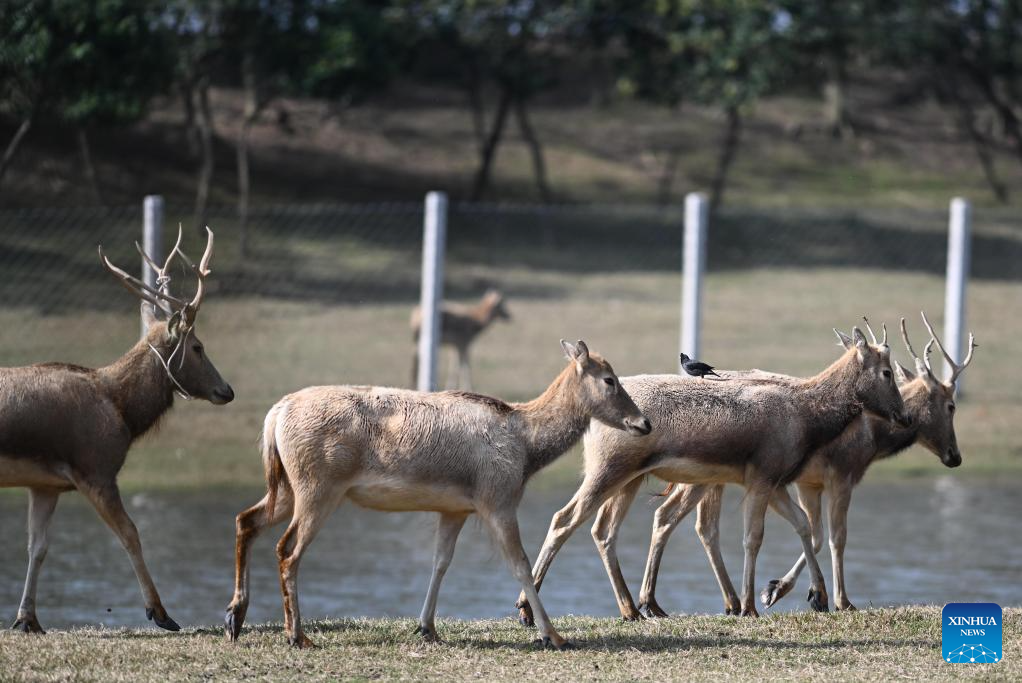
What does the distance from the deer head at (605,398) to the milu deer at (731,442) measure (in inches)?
21.2

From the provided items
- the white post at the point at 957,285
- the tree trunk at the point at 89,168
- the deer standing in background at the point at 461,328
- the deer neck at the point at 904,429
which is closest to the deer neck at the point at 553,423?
the deer neck at the point at 904,429

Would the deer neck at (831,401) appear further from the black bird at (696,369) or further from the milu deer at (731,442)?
the black bird at (696,369)

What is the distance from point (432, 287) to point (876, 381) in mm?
6927

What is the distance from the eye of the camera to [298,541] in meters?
8.14

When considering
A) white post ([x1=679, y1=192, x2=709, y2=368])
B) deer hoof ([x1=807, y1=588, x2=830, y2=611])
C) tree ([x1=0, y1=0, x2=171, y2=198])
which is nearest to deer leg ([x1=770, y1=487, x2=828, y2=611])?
deer hoof ([x1=807, y1=588, x2=830, y2=611])

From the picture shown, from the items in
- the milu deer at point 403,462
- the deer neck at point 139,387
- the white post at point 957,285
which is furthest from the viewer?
the white post at point 957,285

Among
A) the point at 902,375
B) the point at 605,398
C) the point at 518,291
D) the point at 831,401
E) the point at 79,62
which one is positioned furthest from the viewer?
the point at 518,291

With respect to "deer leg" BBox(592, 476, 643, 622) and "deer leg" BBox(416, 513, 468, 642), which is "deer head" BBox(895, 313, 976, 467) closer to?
"deer leg" BBox(592, 476, 643, 622)

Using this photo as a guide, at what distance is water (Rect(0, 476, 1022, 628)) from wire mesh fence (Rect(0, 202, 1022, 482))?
199 centimetres

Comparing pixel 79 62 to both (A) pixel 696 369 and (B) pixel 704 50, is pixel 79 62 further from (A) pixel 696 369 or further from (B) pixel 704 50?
(B) pixel 704 50

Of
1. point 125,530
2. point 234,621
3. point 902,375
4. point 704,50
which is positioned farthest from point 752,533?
point 704,50

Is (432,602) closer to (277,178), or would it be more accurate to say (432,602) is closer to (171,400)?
(171,400)

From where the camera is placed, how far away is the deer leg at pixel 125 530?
8617 millimetres

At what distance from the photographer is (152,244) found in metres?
14.8
